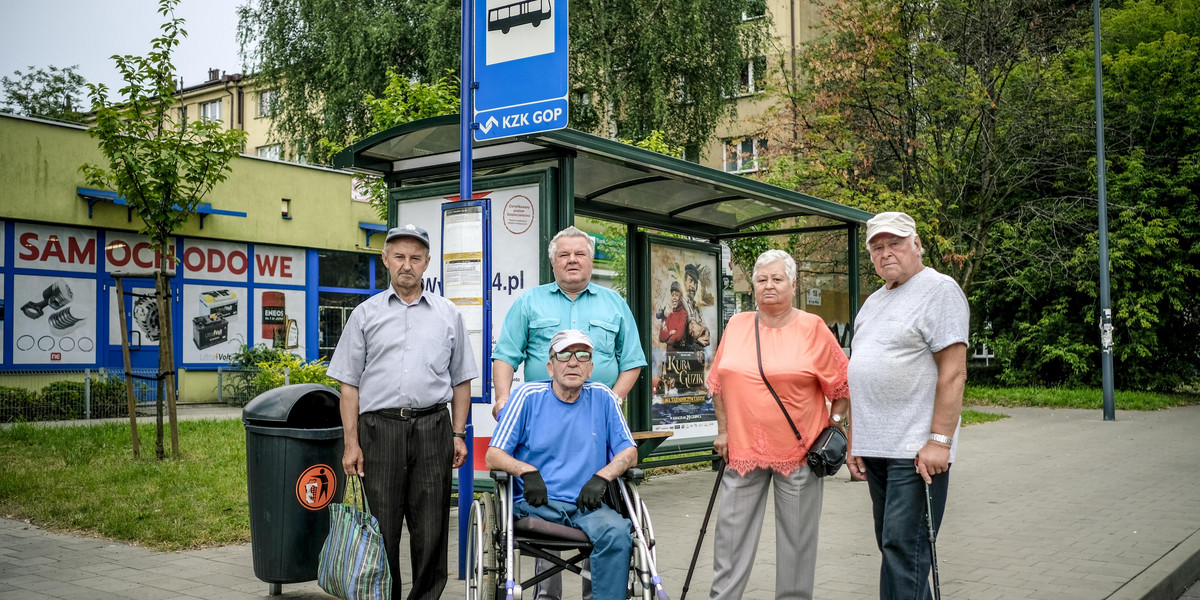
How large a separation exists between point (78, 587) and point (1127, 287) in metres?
23.3

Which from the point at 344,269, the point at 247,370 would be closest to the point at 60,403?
the point at 247,370

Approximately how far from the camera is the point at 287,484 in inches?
204

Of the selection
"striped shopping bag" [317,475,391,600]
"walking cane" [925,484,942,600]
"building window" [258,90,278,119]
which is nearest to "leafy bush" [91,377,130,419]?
"building window" [258,90,278,119]

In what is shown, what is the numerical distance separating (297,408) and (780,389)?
267 centimetres

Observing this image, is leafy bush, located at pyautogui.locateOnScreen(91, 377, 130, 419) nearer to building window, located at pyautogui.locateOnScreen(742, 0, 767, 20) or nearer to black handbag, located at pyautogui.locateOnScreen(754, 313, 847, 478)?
black handbag, located at pyautogui.locateOnScreen(754, 313, 847, 478)

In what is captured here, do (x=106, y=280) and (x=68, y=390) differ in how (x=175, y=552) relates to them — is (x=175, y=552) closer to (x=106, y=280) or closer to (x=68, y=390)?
(x=68, y=390)

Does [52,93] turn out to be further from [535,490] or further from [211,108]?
[535,490]

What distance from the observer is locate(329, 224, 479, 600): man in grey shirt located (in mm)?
4652

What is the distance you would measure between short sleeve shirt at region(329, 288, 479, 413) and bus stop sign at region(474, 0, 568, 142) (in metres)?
1.34

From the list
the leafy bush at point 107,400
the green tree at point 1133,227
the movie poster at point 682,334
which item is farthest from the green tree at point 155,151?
→ the green tree at point 1133,227

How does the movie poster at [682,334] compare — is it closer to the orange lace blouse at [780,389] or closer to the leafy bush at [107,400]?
the orange lace blouse at [780,389]

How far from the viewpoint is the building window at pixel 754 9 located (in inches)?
933

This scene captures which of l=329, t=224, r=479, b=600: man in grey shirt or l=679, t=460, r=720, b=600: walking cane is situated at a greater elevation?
l=329, t=224, r=479, b=600: man in grey shirt

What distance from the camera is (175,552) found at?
21.6ft
